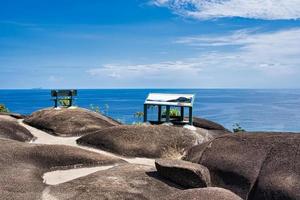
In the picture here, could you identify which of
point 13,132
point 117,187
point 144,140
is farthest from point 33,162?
point 13,132

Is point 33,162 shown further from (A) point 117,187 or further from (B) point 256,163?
(B) point 256,163

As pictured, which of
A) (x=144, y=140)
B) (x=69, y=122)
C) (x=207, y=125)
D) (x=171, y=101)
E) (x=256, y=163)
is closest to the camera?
(x=256, y=163)

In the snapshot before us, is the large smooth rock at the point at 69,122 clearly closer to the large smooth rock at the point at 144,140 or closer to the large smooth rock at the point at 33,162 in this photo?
the large smooth rock at the point at 144,140

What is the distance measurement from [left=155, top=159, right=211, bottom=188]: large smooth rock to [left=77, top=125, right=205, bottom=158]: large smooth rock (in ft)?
15.6

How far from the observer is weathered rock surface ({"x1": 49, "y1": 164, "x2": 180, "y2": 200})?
13686 millimetres

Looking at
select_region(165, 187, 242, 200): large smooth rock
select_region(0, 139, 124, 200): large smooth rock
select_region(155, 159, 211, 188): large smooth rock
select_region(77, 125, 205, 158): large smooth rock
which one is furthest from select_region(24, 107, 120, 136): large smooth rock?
select_region(165, 187, 242, 200): large smooth rock

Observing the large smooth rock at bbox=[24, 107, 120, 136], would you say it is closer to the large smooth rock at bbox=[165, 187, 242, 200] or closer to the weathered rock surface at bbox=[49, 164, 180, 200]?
the weathered rock surface at bbox=[49, 164, 180, 200]

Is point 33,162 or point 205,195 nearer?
point 205,195

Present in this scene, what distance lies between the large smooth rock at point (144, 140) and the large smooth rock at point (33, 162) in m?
3.15

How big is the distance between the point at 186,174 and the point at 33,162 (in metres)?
6.19

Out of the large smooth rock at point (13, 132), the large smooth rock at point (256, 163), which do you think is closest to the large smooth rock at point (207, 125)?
the large smooth rock at point (13, 132)

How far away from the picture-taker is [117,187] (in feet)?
46.5

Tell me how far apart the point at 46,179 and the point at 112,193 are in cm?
339

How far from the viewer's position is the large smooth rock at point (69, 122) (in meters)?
27.8
